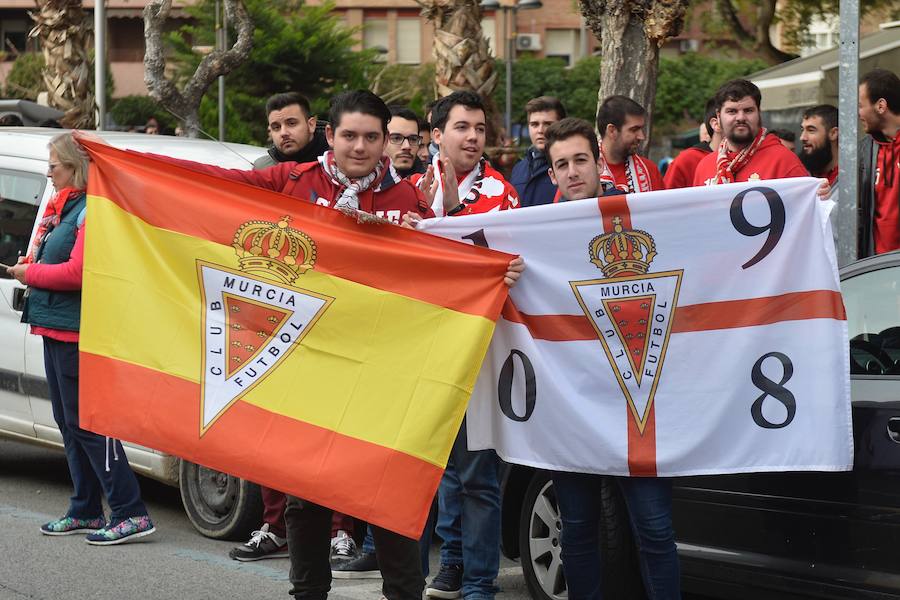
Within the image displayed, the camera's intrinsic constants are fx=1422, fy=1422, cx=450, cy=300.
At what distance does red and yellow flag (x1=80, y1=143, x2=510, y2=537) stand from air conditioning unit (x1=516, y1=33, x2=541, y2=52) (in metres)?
49.7

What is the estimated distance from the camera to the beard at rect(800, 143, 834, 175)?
8828 mm

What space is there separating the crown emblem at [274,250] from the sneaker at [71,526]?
283 cm

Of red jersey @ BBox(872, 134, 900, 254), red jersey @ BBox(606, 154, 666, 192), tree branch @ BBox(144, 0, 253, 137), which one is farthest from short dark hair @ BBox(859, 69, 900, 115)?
tree branch @ BBox(144, 0, 253, 137)

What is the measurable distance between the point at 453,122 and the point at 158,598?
2.46 metres

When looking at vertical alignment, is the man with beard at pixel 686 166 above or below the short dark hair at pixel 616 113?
below

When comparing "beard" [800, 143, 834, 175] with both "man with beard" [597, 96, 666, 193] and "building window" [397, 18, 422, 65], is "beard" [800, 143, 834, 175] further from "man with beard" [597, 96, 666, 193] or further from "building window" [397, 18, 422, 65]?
"building window" [397, 18, 422, 65]

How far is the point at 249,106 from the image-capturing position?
96.7 feet

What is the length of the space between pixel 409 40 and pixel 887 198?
158ft

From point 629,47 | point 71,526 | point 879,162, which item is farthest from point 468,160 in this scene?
point 629,47

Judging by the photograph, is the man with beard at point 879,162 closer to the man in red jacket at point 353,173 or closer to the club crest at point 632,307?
the club crest at point 632,307

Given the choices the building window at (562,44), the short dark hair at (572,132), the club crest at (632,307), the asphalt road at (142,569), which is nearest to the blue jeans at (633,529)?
the club crest at (632,307)

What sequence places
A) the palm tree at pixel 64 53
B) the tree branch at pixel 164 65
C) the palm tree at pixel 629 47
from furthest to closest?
1. the palm tree at pixel 64 53
2. the tree branch at pixel 164 65
3. the palm tree at pixel 629 47

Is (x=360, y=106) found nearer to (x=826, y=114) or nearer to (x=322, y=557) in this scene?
(x=322, y=557)

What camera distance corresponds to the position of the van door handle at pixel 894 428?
4.90m
